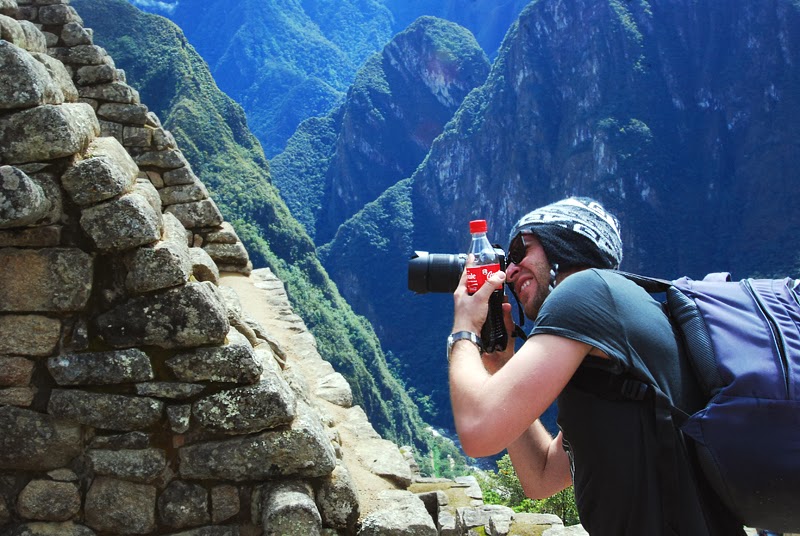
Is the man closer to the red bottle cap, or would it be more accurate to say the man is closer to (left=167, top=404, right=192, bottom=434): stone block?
the red bottle cap

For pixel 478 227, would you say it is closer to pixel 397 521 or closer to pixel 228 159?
pixel 397 521

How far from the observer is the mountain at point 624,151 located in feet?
250

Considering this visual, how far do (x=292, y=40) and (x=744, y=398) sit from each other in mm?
165199

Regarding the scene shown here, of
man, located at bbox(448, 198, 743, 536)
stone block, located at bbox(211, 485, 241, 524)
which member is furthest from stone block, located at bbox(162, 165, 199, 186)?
man, located at bbox(448, 198, 743, 536)

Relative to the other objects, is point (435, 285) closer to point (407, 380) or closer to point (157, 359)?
point (157, 359)

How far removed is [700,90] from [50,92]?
93.7m

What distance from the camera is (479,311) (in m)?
1.94

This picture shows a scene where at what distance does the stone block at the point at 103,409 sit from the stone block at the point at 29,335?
18cm

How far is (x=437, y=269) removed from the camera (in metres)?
2.40

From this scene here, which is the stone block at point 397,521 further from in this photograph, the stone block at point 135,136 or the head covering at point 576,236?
the stone block at point 135,136

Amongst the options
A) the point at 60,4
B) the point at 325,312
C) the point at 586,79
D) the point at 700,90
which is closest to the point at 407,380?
the point at 325,312

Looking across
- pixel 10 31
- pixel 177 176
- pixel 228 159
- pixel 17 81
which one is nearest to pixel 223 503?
pixel 17 81

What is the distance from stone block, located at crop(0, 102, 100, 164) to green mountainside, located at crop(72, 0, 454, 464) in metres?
45.0

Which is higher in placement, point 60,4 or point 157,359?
point 60,4
